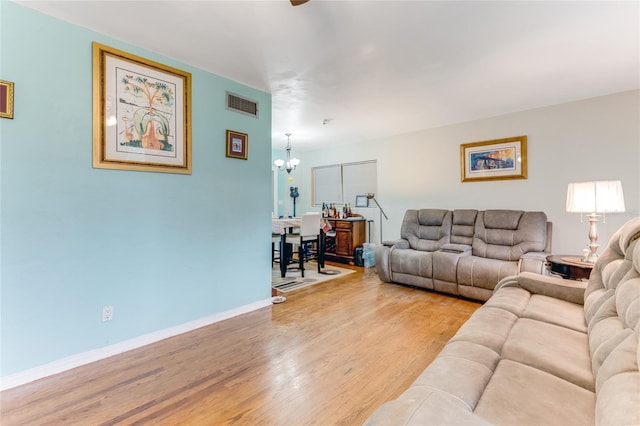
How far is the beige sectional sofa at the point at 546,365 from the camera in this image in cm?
84

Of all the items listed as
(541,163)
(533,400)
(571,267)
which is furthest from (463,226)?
(533,400)

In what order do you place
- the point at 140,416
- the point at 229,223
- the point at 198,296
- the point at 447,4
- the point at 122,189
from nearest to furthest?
1. the point at 140,416
2. the point at 447,4
3. the point at 122,189
4. the point at 198,296
5. the point at 229,223

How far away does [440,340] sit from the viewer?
242 cm

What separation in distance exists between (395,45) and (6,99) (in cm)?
267

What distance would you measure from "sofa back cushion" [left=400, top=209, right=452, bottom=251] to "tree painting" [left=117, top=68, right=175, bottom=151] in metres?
3.39

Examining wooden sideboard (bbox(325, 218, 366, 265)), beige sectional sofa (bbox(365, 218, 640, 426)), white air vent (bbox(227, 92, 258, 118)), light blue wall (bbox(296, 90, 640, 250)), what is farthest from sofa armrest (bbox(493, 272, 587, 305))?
wooden sideboard (bbox(325, 218, 366, 265))

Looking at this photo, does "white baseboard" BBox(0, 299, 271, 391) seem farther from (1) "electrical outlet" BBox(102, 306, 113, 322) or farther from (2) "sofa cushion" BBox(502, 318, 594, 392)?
(2) "sofa cushion" BBox(502, 318, 594, 392)

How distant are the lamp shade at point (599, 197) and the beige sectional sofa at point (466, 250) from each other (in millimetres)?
905

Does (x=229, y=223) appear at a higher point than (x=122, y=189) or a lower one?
lower

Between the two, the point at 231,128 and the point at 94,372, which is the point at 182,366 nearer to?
the point at 94,372

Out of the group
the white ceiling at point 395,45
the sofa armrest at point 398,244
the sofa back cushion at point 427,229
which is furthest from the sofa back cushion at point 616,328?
the sofa armrest at point 398,244

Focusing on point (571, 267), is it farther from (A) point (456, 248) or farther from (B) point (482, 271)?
(A) point (456, 248)

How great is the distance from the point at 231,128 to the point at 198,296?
1667 millimetres

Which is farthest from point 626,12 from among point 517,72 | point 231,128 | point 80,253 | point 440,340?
point 80,253
